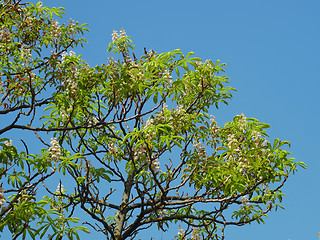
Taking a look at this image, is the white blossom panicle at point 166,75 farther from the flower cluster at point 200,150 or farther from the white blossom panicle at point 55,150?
the white blossom panicle at point 55,150

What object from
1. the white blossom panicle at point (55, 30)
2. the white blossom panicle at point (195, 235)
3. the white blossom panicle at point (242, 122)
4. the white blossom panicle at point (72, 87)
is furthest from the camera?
the white blossom panicle at point (195, 235)

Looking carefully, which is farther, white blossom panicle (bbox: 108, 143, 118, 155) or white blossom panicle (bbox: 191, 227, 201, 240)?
white blossom panicle (bbox: 191, 227, 201, 240)

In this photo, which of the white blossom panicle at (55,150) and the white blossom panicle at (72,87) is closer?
the white blossom panicle at (55,150)

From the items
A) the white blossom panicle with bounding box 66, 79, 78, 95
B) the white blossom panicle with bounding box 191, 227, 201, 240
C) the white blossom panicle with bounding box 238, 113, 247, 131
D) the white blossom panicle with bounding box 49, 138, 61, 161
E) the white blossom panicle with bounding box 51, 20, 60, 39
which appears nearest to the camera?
the white blossom panicle with bounding box 49, 138, 61, 161

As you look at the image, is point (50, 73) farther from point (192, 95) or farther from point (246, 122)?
point (246, 122)

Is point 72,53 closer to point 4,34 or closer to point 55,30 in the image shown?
point 55,30

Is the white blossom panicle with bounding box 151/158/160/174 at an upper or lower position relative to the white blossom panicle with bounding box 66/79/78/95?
lower

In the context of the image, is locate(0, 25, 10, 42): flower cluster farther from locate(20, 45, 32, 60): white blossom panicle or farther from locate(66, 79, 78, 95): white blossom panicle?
locate(66, 79, 78, 95): white blossom panicle

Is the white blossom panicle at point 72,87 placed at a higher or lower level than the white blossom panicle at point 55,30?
lower

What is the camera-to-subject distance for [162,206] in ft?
23.8

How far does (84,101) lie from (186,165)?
2295mm

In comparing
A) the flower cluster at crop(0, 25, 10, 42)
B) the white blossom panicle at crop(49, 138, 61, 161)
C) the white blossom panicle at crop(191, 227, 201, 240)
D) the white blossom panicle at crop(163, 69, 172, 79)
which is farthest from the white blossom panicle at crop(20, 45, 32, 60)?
the white blossom panicle at crop(191, 227, 201, 240)

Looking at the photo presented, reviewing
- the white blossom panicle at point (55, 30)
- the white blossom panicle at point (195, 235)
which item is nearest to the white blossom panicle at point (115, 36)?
the white blossom panicle at point (55, 30)

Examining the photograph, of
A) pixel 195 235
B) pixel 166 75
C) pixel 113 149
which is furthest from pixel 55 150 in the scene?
pixel 195 235
